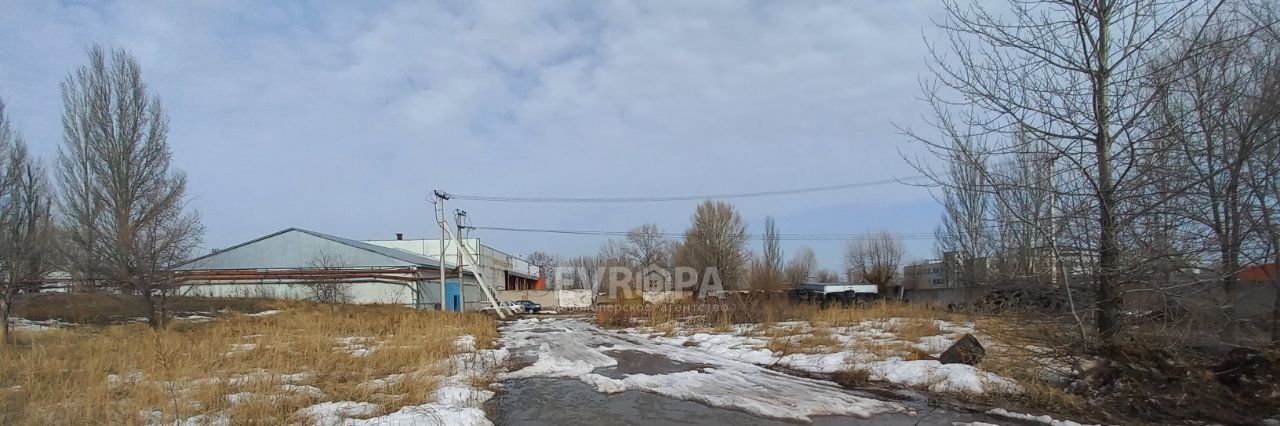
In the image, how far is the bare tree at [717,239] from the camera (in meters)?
52.5

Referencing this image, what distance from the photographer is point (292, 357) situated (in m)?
10.3

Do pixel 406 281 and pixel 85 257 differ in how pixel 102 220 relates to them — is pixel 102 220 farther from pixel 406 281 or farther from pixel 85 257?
pixel 406 281

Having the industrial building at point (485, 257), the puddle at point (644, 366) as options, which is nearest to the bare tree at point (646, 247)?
the industrial building at point (485, 257)

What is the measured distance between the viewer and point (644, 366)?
11.8 meters

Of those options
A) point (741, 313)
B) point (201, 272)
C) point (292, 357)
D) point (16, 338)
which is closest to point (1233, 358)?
point (292, 357)

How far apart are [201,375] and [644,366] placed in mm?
6761

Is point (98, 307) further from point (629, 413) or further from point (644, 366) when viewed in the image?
point (629, 413)

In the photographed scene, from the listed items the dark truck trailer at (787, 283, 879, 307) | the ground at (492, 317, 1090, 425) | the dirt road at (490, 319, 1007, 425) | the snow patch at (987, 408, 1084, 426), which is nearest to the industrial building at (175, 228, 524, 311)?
the dark truck trailer at (787, 283, 879, 307)

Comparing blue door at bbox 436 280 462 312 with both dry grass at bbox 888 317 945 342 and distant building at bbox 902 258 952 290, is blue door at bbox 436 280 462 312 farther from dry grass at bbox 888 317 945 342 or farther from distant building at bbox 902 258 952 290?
distant building at bbox 902 258 952 290

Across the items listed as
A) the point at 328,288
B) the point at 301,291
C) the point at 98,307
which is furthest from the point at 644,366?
the point at 301,291

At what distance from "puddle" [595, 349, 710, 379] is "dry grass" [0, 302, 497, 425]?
115 inches

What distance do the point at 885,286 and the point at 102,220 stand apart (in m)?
Result: 42.3

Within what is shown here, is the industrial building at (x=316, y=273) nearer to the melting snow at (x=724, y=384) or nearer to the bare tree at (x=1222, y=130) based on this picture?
the melting snow at (x=724, y=384)

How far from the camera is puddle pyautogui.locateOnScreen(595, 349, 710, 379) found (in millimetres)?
10891
